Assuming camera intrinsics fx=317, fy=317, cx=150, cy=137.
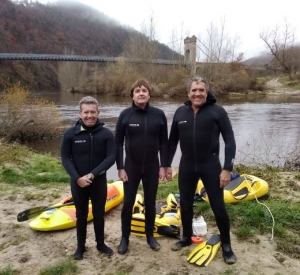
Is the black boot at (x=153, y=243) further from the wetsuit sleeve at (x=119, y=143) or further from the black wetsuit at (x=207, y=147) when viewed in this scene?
the wetsuit sleeve at (x=119, y=143)

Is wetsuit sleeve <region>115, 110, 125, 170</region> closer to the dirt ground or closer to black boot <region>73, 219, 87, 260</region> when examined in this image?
black boot <region>73, 219, 87, 260</region>

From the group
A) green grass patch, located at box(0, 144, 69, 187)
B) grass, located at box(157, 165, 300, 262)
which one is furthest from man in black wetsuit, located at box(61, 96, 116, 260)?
green grass patch, located at box(0, 144, 69, 187)

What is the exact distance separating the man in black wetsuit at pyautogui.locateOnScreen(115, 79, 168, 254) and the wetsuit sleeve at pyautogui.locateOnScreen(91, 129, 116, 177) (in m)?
0.13

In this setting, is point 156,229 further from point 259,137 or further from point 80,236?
point 259,137

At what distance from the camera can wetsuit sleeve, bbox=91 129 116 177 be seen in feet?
8.43

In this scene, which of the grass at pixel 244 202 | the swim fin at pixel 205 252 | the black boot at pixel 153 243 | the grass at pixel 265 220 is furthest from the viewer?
the grass at pixel 244 202

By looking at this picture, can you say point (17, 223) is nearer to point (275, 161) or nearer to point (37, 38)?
point (275, 161)

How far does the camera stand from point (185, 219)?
9.48 ft

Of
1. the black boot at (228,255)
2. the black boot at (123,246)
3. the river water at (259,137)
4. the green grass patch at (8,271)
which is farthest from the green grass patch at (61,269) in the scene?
the river water at (259,137)

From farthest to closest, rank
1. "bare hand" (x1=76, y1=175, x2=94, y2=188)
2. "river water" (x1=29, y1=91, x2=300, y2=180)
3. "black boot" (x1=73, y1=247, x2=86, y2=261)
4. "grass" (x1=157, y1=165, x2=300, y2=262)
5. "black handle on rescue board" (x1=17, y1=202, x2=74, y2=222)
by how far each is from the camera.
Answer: "river water" (x1=29, y1=91, x2=300, y2=180) → "black handle on rescue board" (x1=17, y1=202, x2=74, y2=222) → "grass" (x1=157, y1=165, x2=300, y2=262) → "black boot" (x1=73, y1=247, x2=86, y2=261) → "bare hand" (x1=76, y1=175, x2=94, y2=188)

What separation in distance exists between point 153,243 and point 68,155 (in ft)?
3.70

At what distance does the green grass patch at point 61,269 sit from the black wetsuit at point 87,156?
44 cm

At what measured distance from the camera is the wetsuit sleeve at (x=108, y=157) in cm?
257

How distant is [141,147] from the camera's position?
107 inches
